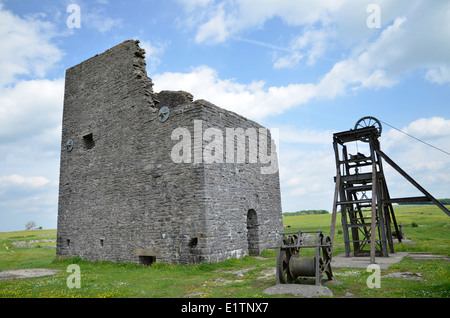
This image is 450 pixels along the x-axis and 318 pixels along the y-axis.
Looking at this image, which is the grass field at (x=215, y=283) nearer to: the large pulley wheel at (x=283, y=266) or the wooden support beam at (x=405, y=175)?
the large pulley wheel at (x=283, y=266)

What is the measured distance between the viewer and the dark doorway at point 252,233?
1545 centimetres

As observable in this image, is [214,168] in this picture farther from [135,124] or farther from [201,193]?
[135,124]

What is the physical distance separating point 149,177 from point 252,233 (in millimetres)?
5851

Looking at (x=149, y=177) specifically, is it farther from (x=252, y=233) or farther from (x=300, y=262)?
(x=300, y=262)

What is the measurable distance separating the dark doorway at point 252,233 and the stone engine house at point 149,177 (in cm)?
5

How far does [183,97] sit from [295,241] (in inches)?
395

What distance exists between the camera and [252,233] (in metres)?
15.6

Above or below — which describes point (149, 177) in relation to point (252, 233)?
above

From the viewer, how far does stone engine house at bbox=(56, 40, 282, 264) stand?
494 inches

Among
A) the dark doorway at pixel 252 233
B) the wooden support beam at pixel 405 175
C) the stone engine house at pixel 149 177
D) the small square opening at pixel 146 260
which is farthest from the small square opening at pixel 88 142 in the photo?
the wooden support beam at pixel 405 175

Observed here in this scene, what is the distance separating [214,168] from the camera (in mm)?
12930

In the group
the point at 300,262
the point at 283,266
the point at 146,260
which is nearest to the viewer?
the point at 300,262

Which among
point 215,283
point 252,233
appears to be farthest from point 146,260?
point 215,283
